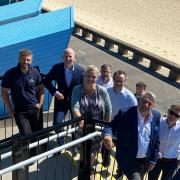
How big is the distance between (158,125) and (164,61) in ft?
23.8

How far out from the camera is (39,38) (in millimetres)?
7605

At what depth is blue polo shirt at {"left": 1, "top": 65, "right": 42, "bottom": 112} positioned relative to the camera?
18.5 feet

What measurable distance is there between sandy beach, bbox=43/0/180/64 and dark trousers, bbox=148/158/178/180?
8.86 m

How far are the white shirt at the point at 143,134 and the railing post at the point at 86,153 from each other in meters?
0.55

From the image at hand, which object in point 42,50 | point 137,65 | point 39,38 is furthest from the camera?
point 137,65

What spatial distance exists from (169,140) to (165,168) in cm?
49

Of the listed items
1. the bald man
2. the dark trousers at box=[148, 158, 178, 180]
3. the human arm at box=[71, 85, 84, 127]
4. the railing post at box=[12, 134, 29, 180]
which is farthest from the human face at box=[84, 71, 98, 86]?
the railing post at box=[12, 134, 29, 180]

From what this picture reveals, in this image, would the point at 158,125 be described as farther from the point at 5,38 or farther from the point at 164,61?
the point at 164,61

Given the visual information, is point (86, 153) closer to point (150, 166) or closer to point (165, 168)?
point (150, 166)

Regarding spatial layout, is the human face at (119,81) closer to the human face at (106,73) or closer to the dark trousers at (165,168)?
the human face at (106,73)

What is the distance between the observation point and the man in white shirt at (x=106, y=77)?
6.19 metres

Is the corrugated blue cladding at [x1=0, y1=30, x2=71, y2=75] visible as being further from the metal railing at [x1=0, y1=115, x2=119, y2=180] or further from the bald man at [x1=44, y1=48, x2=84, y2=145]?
the metal railing at [x1=0, y1=115, x2=119, y2=180]

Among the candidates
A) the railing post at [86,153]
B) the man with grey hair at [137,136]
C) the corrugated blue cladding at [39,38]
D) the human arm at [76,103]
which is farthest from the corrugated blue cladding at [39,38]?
the man with grey hair at [137,136]

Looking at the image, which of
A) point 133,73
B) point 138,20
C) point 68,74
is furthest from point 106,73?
point 138,20
